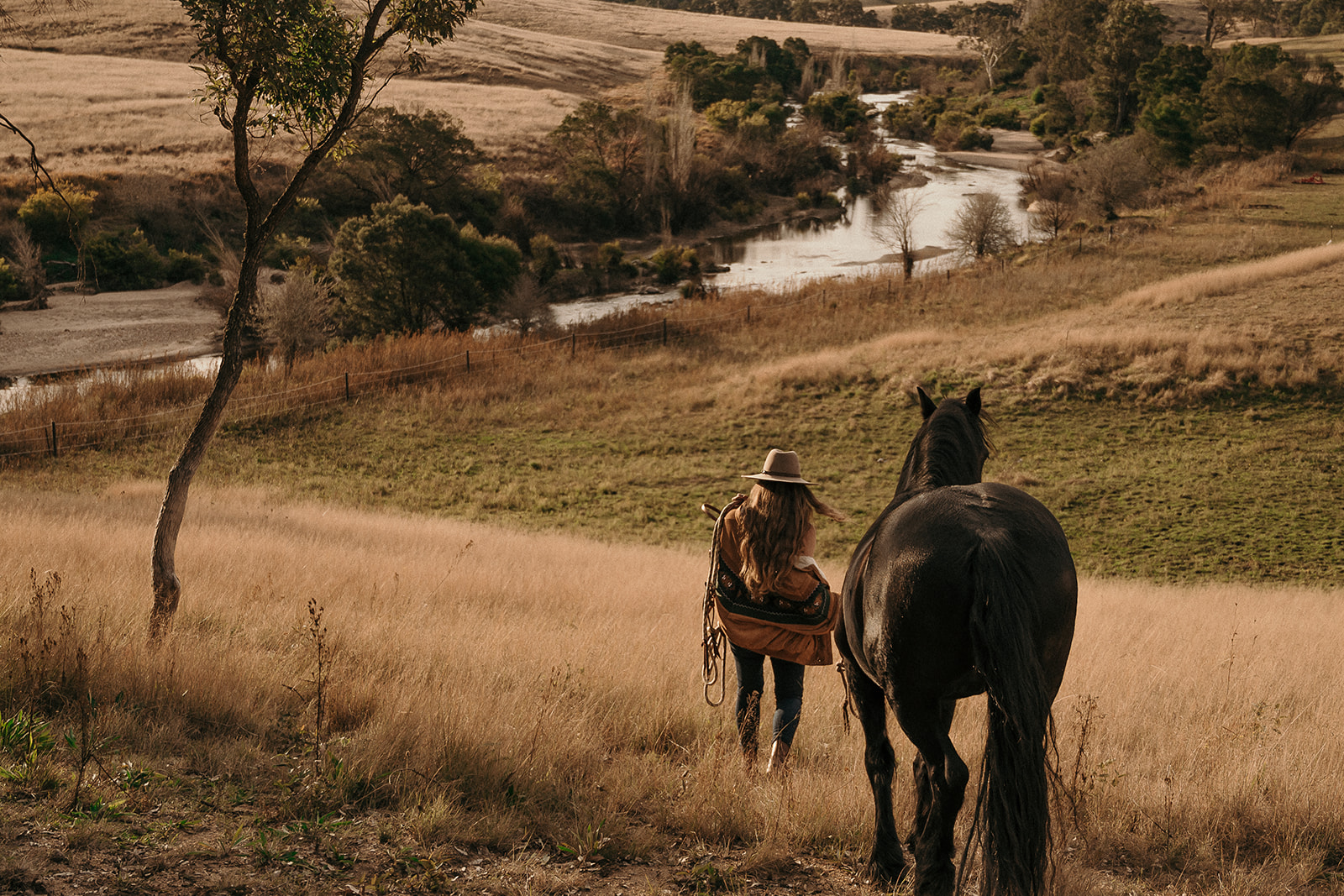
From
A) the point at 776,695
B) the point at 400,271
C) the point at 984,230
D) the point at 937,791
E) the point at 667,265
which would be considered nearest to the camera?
the point at 937,791

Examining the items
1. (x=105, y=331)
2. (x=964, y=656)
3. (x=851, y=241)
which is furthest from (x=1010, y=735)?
(x=851, y=241)

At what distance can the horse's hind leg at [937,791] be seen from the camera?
144 inches

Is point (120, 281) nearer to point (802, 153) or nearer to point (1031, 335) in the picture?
point (1031, 335)

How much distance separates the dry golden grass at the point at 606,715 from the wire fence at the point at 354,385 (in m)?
13.7

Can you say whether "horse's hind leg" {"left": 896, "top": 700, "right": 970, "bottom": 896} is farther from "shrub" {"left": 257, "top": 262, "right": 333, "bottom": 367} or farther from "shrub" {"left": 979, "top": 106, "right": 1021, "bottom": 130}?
"shrub" {"left": 979, "top": 106, "right": 1021, "bottom": 130}

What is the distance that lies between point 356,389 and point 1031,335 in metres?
19.3

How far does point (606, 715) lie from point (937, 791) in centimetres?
218

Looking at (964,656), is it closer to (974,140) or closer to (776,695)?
(776,695)

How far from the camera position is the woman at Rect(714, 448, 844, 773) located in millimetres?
4766

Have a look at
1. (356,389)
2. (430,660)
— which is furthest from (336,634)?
(356,389)

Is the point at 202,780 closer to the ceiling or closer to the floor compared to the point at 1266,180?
closer to the floor

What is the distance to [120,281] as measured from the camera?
127ft

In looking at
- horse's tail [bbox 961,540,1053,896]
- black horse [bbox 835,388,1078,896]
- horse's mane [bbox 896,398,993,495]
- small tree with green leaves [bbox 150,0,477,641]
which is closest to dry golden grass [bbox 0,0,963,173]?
small tree with green leaves [bbox 150,0,477,641]

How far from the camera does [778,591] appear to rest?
479 centimetres
